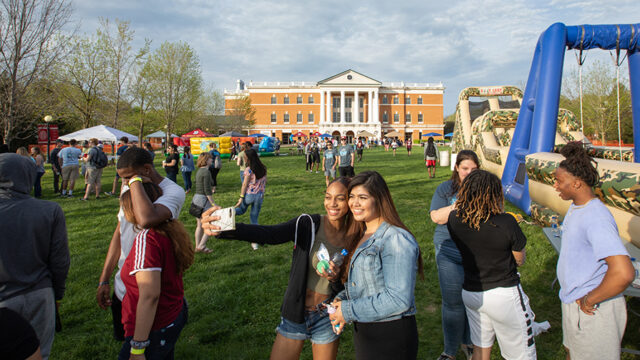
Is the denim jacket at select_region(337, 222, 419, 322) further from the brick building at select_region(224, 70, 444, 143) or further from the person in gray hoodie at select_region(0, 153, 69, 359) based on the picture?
the brick building at select_region(224, 70, 444, 143)

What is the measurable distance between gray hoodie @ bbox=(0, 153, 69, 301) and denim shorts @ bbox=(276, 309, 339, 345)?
61.4 inches

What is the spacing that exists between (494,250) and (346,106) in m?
74.4

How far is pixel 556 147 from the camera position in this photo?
8594mm

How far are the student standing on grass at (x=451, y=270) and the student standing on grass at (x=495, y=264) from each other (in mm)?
377

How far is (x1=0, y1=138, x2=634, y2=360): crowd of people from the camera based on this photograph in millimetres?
2008

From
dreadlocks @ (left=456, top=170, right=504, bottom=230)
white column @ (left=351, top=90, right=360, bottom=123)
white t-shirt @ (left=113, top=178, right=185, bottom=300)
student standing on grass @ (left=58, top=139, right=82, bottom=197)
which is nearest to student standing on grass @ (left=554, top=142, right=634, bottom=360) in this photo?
dreadlocks @ (left=456, top=170, right=504, bottom=230)

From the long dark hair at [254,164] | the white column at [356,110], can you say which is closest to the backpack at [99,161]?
the long dark hair at [254,164]

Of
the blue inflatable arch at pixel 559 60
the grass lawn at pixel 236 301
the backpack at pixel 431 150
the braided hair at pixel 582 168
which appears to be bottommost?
the grass lawn at pixel 236 301

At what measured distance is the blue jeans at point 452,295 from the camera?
300cm

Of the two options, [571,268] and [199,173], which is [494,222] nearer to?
[571,268]

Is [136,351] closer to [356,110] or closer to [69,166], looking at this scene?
[69,166]

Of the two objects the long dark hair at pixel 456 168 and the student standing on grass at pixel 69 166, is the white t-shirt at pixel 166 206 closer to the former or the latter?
the long dark hair at pixel 456 168

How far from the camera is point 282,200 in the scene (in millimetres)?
11141

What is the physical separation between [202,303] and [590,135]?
46.3 m
